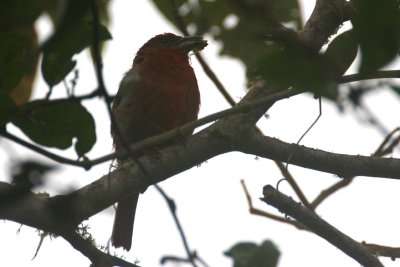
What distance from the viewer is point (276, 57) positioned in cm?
109

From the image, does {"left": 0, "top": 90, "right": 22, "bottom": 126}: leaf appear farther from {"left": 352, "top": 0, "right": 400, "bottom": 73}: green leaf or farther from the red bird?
the red bird

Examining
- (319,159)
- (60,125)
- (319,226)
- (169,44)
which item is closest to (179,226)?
(60,125)

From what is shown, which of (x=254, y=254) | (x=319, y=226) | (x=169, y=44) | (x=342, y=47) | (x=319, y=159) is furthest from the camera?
(x=169, y=44)

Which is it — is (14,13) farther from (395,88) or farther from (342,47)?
(342,47)

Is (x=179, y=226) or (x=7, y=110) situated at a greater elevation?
(x=7, y=110)

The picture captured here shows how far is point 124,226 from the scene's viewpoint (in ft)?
16.2

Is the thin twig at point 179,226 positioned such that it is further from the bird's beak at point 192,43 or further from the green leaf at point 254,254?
the bird's beak at point 192,43

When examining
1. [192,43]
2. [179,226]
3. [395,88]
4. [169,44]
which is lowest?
[395,88]

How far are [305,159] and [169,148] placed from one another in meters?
0.66

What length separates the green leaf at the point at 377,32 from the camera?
3.62 ft

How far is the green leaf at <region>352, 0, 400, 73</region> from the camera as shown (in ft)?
3.62

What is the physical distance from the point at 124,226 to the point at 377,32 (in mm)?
3983

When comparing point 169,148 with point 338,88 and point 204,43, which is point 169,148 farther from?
point 338,88

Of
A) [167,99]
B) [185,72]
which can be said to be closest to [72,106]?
[167,99]
